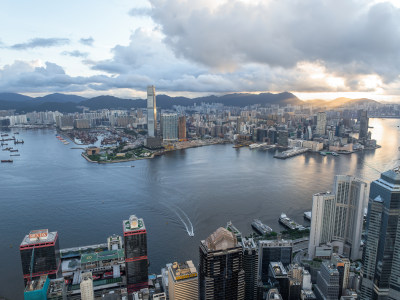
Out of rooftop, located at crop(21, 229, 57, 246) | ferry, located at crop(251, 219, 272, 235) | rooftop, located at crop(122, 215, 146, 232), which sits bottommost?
ferry, located at crop(251, 219, 272, 235)

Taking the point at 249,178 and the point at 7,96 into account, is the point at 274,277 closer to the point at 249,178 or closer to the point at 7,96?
the point at 249,178

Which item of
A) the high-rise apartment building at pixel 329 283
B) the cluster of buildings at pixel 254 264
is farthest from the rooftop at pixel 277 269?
the high-rise apartment building at pixel 329 283

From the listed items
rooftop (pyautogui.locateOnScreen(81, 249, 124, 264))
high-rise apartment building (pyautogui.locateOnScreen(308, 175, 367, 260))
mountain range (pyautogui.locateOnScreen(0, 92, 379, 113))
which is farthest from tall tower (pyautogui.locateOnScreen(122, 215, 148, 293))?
mountain range (pyautogui.locateOnScreen(0, 92, 379, 113))

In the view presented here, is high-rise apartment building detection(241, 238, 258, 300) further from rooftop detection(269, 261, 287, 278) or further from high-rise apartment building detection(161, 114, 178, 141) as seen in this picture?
high-rise apartment building detection(161, 114, 178, 141)

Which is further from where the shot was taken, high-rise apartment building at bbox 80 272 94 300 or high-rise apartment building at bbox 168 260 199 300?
high-rise apartment building at bbox 80 272 94 300

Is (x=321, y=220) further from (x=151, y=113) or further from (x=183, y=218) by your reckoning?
(x=151, y=113)

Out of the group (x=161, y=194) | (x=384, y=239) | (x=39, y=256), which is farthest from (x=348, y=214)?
(x=39, y=256)
